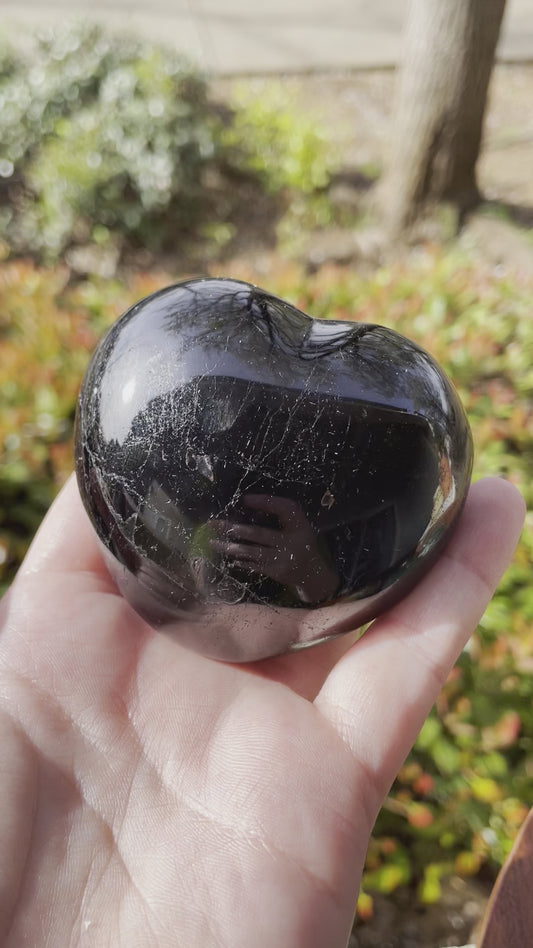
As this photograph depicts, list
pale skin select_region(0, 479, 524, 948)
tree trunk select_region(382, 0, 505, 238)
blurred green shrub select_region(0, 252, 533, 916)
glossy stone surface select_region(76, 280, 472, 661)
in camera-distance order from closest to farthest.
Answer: pale skin select_region(0, 479, 524, 948), glossy stone surface select_region(76, 280, 472, 661), blurred green shrub select_region(0, 252, 533, 916), tree trunk select_region(382, 0, 505, 238)

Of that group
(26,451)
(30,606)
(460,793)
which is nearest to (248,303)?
(30,606)

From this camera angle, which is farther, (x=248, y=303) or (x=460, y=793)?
(x=460, y=793)

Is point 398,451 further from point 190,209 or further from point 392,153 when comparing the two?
point 190,209

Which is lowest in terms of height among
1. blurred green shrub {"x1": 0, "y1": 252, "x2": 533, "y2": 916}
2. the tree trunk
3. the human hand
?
blurred green shrub {"x1": 0, "y1": 252, "x2": 533, "y2": 916}

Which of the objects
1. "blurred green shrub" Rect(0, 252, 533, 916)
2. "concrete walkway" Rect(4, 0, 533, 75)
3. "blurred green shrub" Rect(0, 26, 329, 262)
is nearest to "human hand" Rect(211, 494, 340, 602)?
"blurred green shrub" Rect(0, 252, 533, 916)

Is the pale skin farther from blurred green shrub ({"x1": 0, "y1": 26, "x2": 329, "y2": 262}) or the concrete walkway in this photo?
the concrete walkway

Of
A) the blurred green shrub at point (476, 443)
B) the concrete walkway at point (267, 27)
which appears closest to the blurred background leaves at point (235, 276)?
the blurred green shrub at point (476, 443)

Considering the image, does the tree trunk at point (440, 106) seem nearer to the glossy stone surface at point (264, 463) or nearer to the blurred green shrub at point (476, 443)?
the blurred green shrub at point (476, 443)
